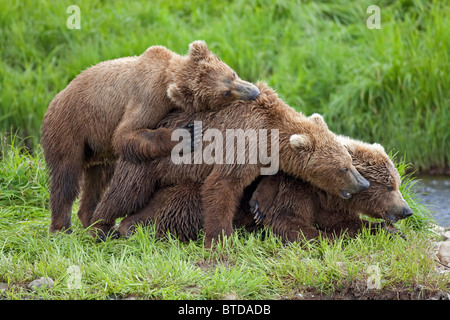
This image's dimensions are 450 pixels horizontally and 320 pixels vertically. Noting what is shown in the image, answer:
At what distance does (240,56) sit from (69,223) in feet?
16.9

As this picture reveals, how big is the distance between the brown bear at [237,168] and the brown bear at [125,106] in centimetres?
17

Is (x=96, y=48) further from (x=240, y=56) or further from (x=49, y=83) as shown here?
(x=240, y=56)

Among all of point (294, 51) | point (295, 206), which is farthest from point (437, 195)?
point (294, 51)

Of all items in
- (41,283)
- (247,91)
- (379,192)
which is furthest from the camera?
(379,192)

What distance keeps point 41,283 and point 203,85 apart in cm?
225

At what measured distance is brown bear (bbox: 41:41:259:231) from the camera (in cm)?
693

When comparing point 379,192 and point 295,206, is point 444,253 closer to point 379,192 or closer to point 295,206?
point 379,192

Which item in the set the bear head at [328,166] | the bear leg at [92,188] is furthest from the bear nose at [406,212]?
the bear leg at [92,188]

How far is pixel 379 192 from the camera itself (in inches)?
282

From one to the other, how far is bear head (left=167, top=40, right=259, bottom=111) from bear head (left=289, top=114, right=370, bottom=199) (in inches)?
25.1

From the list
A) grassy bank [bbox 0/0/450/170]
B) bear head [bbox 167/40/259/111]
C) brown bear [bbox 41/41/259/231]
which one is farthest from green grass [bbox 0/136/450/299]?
grassy bank [bbox 0/0/450/170]

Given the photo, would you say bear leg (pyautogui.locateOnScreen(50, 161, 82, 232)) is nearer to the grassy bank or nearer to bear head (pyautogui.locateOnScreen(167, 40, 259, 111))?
bear head (pyautogui.locateOnScreen(167, 40, 259, 111))

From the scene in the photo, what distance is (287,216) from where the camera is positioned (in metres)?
7.11

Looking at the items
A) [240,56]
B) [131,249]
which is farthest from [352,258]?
[240,56]
